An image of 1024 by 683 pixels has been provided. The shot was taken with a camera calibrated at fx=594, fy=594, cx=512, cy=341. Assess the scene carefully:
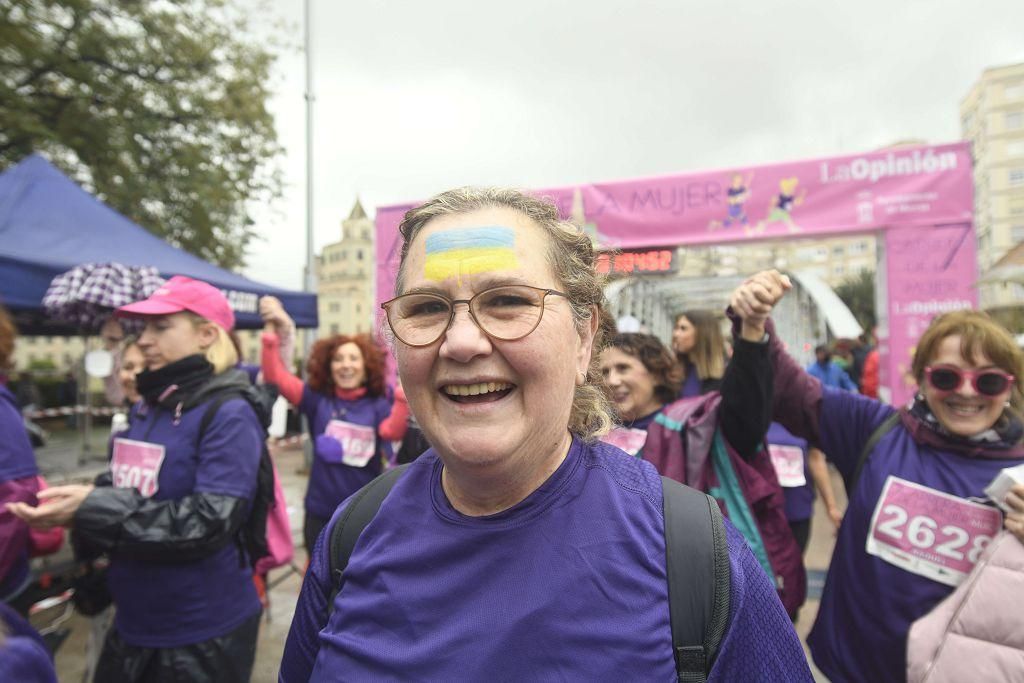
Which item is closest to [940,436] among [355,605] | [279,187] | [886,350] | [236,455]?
[355,605]

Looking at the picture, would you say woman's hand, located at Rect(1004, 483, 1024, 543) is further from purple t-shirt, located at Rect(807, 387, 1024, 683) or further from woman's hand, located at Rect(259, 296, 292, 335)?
woman's hand, located at Rect(259, 296, 292, 335)

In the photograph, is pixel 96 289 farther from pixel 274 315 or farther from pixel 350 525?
pixel 350 525

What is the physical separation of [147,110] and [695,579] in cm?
1189

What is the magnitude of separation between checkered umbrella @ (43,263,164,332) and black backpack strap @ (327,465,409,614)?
349 cm

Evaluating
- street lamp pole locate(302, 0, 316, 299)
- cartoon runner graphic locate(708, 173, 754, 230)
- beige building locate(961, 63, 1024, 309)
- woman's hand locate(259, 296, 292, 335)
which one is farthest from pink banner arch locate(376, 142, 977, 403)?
beige building locate(961, 63, 1024, 309)

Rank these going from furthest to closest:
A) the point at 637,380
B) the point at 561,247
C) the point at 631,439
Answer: the point at 637,380 → the point at 631,439 → the point at 561,247

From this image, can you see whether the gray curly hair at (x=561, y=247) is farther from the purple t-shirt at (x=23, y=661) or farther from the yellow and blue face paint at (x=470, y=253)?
the purple t-shirt at (x=23, y=661)

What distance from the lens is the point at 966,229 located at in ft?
16.4

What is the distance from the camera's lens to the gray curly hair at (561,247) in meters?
1.13

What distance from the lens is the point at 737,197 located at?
5.74 meters

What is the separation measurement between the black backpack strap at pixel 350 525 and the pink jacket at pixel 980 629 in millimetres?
1483

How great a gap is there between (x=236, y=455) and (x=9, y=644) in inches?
48.8

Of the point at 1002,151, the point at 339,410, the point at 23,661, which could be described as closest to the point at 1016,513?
the point at 23,661

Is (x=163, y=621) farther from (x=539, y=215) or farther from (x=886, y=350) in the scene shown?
(x=886, y=350)
